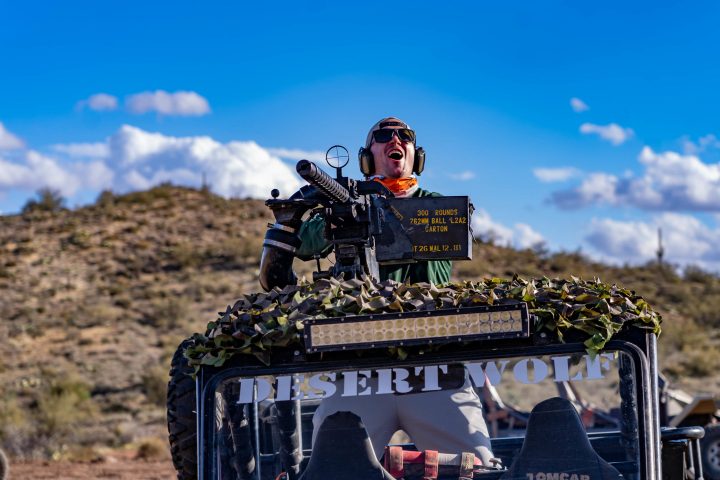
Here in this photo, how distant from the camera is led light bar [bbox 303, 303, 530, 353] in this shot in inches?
159

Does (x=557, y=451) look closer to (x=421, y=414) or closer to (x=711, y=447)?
(x=421, y=414)

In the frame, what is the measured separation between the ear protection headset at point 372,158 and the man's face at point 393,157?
0.03 m

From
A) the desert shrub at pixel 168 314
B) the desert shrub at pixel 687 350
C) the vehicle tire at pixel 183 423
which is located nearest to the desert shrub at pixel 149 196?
the desert shrub at pixel 168 314

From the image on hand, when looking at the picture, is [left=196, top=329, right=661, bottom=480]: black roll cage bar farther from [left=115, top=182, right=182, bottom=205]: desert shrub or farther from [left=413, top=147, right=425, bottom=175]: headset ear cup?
[left=115, top=182, right=182, bottom=205]: desert shrub

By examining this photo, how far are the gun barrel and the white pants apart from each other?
0.89 m

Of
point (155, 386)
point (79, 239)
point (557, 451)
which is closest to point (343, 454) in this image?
point (557, 451)

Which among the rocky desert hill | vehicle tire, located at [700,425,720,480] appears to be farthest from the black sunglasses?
the rocky desert hill

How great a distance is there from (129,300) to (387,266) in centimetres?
2708

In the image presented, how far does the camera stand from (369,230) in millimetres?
5004

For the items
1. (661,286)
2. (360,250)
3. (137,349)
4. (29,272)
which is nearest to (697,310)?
(661,286)

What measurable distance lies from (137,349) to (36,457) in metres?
9.72

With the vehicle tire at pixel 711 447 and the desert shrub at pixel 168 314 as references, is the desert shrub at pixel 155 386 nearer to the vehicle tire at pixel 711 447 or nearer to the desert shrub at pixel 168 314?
the desert shrub at pixel 168 314

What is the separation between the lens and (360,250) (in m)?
5.03

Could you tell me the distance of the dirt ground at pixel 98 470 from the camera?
13758 millimetres
